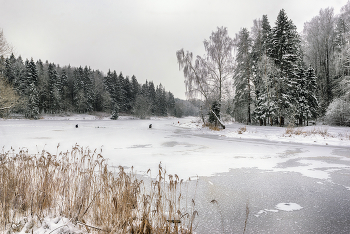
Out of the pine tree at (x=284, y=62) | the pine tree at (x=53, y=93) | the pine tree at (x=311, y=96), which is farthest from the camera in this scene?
the pine tree at (x=53, y=93)

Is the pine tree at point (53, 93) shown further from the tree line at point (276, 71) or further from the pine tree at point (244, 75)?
the pine tree at point (244, 75)

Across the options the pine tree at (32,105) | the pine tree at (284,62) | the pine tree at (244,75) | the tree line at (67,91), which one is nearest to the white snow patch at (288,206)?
the pine tree at (284,62)

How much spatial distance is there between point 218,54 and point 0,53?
68.4 ft

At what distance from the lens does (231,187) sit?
4.47 m

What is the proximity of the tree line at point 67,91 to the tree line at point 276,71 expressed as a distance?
38.6 metres

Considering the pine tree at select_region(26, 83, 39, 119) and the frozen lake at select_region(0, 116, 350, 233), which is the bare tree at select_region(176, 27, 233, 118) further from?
the pine tree at select_region(26, 83, 39, 119)

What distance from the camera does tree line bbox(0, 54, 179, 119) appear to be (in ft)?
155

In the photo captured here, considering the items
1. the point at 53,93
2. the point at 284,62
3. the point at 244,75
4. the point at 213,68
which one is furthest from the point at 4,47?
the point at 53,93

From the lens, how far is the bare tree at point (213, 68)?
19312mm

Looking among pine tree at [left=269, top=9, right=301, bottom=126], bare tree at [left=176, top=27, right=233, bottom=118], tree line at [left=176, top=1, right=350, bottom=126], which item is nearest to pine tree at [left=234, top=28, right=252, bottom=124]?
tree line at [left=176, top=1, right=350, bottom=126]

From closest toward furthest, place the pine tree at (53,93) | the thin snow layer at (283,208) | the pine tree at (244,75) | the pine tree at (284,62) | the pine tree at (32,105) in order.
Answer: the thin snow layer at (283,208) → the pine tree at (284,62) → the pine tree at (244,75) → the pine tree at (32,105) → the pine tree at (53,93)

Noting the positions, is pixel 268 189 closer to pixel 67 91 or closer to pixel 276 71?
pixel 276 71

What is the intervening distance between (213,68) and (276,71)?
795cm

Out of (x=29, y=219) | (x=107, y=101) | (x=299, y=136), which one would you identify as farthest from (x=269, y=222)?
(x=107, y=101)
